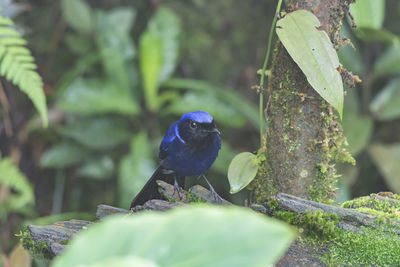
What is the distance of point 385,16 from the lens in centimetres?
540

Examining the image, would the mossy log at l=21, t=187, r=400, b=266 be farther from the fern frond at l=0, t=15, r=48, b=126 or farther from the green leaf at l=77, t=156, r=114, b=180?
the green leaf at l=77, t=156, r=114, b=180

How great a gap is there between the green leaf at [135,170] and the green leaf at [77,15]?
4.50ft

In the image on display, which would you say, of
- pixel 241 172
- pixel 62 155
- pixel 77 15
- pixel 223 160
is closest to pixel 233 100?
pixel 223 160

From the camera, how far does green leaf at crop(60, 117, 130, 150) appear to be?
460cm

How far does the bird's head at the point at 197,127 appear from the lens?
267cm

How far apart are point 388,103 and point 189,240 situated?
14.1ft

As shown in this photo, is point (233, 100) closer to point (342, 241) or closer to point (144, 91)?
point (144, 91)

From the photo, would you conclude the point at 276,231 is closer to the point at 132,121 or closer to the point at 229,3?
the point at 132,121

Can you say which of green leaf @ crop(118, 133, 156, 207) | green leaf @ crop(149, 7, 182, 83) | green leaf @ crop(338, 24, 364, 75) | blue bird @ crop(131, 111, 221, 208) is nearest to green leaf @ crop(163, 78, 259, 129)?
green leaf @ crop(149, 7, 182, 83)

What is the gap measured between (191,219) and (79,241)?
0.21 meters

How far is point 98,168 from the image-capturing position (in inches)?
190

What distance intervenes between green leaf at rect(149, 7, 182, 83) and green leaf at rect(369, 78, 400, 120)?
2.00 m

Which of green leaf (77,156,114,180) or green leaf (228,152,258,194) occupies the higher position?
green leaf (228,152,258,194)

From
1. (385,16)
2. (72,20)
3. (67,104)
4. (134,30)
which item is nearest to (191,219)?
(67,104)
